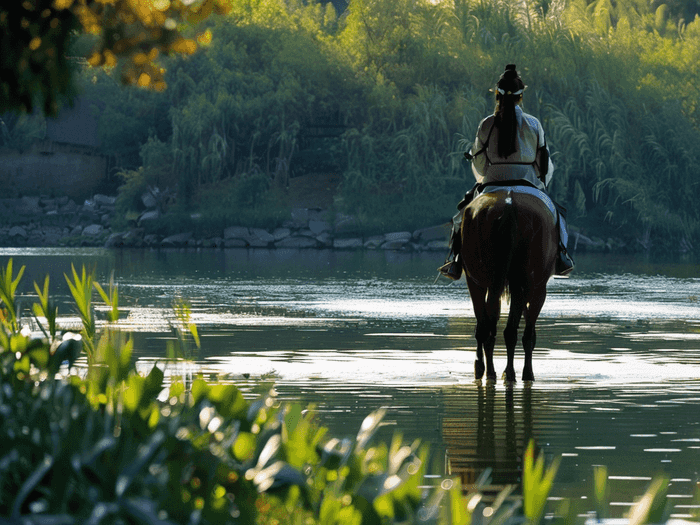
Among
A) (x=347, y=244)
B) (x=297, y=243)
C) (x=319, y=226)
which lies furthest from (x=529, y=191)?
(x=319, y=226)

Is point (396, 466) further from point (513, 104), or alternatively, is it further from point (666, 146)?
point (666, 146)

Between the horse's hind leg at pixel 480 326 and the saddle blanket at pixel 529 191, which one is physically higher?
the saddle blanket at pixel 529 191

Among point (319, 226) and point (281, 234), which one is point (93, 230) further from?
point (319, 226)

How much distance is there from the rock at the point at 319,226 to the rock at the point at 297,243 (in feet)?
1.15

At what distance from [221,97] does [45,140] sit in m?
11.3

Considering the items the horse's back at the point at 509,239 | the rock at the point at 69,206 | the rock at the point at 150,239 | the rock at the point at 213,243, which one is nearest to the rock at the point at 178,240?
the rock at the point at 150,239

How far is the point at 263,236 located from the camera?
47656 millimetres

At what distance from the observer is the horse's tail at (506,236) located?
31.7 feet

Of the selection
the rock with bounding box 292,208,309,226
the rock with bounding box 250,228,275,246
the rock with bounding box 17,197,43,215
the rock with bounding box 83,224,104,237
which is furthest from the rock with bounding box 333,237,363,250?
the rock with bounding box 17,197,43,215

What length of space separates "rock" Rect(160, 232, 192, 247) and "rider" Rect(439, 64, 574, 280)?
1492 inches

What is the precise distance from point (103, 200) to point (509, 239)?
4652 centimetres

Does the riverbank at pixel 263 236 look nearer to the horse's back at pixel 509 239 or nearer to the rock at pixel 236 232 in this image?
the rock at pixel 236 232

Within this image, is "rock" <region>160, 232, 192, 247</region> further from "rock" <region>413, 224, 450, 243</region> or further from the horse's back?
the horse's back

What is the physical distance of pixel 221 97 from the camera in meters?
48.4
